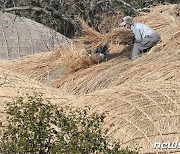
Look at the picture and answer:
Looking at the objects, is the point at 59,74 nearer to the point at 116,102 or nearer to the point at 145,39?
the point at 145,39

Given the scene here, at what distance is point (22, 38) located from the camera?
1558 cm

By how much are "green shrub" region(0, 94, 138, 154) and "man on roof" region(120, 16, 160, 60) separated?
5117mm

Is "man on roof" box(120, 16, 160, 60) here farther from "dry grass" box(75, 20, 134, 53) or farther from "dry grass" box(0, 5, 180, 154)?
"dry grass" box(75, 20, 134, 53)

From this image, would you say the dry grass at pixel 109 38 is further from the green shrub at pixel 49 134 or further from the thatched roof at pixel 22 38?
the green shrub at pixel 49 134

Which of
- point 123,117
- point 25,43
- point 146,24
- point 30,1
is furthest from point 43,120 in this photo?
point 30,1

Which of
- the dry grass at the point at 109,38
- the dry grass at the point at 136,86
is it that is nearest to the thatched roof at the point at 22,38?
the dry grass at the point at 136,86

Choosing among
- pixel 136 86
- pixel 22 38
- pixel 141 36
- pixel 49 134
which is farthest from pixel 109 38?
pixel 49 134

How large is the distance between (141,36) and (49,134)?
18.5ft

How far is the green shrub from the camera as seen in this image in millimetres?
5434

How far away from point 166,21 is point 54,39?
4.61m

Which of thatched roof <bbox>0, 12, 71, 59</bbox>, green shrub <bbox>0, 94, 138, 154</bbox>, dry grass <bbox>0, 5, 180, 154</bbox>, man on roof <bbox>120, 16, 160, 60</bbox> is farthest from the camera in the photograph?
thatched roof <bbox>0, 12, 71, 59</bbox>

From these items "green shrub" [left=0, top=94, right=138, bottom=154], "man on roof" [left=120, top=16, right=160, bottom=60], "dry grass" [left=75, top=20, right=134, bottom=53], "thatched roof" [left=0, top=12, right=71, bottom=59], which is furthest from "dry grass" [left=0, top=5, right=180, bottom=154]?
"thatched roof" [left=0, top=12, right=71, bottom=59]

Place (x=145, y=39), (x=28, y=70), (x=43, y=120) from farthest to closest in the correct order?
(x=28, y=70) → (x=145, y=39) → (x=43, y=120)

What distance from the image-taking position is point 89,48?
459 inches
